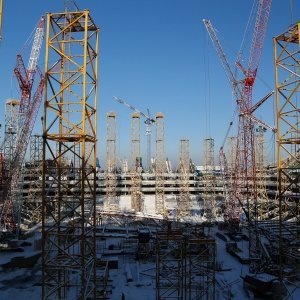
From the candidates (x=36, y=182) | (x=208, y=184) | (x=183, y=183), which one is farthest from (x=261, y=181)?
(x=36, y=182)

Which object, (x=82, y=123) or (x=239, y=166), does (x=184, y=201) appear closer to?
(x=239, y=166)

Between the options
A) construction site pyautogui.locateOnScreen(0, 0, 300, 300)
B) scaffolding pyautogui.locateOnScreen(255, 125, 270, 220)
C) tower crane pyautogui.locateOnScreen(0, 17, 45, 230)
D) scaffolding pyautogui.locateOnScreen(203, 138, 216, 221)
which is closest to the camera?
construction site pyautogui.locateOnScreen(0, 0, 300, 300)

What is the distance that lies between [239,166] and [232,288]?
24.3 m

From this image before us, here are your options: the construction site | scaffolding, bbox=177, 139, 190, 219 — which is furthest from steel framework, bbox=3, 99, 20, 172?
scaffolding, bbox=177, 139, 190, 219

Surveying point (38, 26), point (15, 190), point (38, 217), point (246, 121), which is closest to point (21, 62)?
point (38, 26)

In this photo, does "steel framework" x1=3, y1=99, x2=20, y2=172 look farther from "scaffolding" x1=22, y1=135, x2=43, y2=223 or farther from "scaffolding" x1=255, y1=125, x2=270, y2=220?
"scaffolding" x1=255, y1=125, x2=270, y2=220

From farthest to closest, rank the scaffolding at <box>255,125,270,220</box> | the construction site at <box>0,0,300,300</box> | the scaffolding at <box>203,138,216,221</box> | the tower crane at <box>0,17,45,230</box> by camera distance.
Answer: the scaffolding at <box>203,138,216,221</box> → the scaffolding at <box>255,125,270,220</box> → the tower crane at <box>0,17,45,230</box> → the construction site at <box>0,0,300,300</box>

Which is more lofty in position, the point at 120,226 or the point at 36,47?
the point at 36,47

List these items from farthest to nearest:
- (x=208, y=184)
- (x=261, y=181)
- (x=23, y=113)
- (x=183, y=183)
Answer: (x=183, y=183)
(x=208, y=184)
(x=261, y=181)
(x=23, y=113)

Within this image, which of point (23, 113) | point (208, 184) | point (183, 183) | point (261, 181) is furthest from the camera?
point (183, 183)

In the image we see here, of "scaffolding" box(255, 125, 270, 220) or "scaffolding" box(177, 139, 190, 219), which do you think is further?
"scaffolding" box(177, 139, 190, 219)

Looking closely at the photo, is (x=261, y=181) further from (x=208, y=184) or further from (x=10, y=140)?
(x=10, y=140)

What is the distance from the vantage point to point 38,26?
4000 cm

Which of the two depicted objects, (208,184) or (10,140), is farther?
(208,184)
